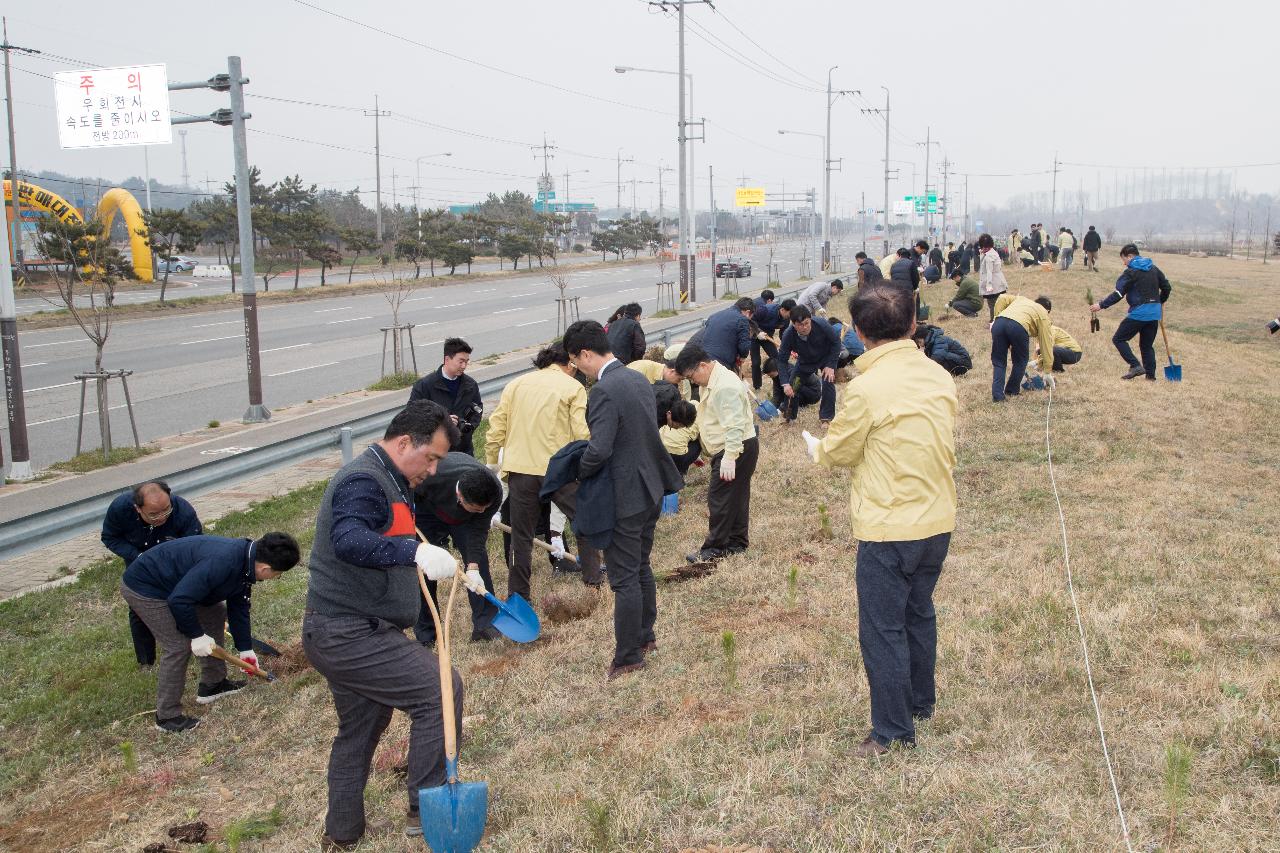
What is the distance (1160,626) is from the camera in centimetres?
562

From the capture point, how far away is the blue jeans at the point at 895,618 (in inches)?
157

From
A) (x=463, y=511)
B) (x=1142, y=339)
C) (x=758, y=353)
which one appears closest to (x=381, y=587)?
(x=463, y=511)

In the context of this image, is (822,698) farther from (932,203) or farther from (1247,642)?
(932,203)

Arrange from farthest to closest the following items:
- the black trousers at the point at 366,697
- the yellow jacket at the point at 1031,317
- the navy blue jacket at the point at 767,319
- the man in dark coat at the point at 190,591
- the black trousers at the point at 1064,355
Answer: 1. the navy blue jacket at the point at 767,319
2. the black trousers at the point at 1064,355
3. the yellow jacket at the point at 1031,317
4. the man in dark coat at the point at 190,591
5. the black trousers at the point at 366,697

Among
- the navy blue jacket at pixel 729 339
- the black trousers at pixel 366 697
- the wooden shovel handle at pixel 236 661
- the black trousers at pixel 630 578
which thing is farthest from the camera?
the navy blue jacket at pixel 729 339

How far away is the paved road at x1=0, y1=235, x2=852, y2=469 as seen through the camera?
15.8 meters

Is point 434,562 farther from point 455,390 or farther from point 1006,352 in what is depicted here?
point 1006,352

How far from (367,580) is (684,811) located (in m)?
1.47

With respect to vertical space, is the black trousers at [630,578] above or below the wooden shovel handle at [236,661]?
above

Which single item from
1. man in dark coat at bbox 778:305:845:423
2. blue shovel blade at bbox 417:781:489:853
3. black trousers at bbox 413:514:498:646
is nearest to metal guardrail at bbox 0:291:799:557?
black trousers at bbox 413:514:498:646

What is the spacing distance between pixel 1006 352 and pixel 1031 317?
1.70ft

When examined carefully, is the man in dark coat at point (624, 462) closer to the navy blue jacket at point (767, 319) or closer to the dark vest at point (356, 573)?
the dark vest at point (356, 573)

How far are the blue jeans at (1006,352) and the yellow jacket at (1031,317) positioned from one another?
86 millimetres

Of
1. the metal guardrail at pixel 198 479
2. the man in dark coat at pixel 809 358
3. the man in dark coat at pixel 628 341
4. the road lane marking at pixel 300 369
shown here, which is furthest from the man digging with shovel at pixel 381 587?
the road lane marking at pixel 300 369
